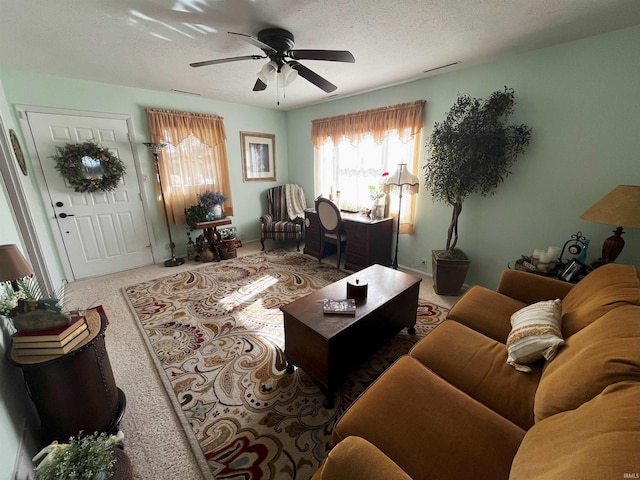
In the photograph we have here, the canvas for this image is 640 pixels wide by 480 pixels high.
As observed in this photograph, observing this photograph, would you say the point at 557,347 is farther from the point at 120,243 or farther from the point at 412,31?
the point at 120,243

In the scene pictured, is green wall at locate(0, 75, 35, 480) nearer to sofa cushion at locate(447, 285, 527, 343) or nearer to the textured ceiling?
the textured ceiling

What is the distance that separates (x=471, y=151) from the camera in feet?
8.21

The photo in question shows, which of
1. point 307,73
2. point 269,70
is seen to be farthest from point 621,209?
point 269,70

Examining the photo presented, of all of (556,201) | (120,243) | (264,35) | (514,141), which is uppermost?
(264,35)

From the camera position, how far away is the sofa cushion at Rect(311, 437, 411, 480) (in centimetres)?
74

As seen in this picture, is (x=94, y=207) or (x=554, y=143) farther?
(x=94, y=207)

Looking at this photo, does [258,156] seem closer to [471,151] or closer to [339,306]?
[471,151]

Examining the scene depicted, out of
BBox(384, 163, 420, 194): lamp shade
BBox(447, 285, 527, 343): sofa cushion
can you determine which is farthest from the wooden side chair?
BBox(447, 285, 527, 343): sofa cushion

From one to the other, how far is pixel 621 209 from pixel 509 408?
166cm

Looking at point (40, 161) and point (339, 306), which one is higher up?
point (40, 161)

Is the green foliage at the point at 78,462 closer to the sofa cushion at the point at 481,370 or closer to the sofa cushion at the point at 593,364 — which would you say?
the sofa cushion at the point at 481,370

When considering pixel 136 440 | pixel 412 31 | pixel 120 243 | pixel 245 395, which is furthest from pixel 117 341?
pixel 412 31

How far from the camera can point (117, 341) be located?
7.25 feet

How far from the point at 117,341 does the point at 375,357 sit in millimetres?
2162
